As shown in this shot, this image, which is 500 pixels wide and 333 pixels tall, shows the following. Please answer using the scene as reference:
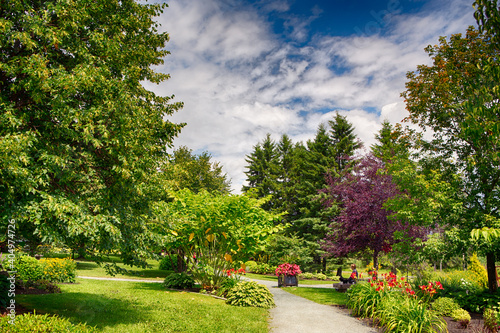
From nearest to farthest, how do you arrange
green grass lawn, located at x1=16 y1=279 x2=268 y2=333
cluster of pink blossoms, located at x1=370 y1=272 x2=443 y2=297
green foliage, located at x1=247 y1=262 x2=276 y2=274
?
green grass lawn, located at x1=16 y1=279 x2=268 y2=333
cluster of pink blossoms, located at x1=370 y1=272 x2=443 y2=297
green foliage, located at x1=247 y1=262 x2=276 y2=274

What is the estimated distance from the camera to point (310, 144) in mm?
34969

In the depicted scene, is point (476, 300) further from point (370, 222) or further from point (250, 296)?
point (250, 296)

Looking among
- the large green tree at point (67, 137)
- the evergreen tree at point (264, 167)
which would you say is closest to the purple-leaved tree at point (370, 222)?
the large green tree at point (67, 137)

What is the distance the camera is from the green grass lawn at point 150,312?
711cm

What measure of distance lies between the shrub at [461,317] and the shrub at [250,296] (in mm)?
5177

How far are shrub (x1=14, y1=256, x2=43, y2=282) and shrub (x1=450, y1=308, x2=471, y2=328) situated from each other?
13.6 meters

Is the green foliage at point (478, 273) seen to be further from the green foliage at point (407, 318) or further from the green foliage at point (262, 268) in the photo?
the green foliage at point (262, 268)

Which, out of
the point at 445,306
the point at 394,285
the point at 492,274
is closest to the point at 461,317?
the point at 445,306

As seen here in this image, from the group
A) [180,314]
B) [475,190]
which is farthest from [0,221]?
[475,190]

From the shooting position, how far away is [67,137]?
19.6ft

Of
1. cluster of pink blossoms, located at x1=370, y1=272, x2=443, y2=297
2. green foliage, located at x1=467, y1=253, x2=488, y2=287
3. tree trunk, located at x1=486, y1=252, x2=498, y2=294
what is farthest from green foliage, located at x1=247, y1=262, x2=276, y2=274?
cluster of pink blossoms, located at x1=370, y1=272, x2=443, y2=297

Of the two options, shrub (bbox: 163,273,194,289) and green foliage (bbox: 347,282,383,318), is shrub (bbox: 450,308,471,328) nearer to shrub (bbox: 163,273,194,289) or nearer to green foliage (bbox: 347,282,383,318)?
green foliage (bbox: 347,282,383,318)

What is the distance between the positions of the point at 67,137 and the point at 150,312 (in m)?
5.02

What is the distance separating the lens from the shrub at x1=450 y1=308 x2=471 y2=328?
827 cm
